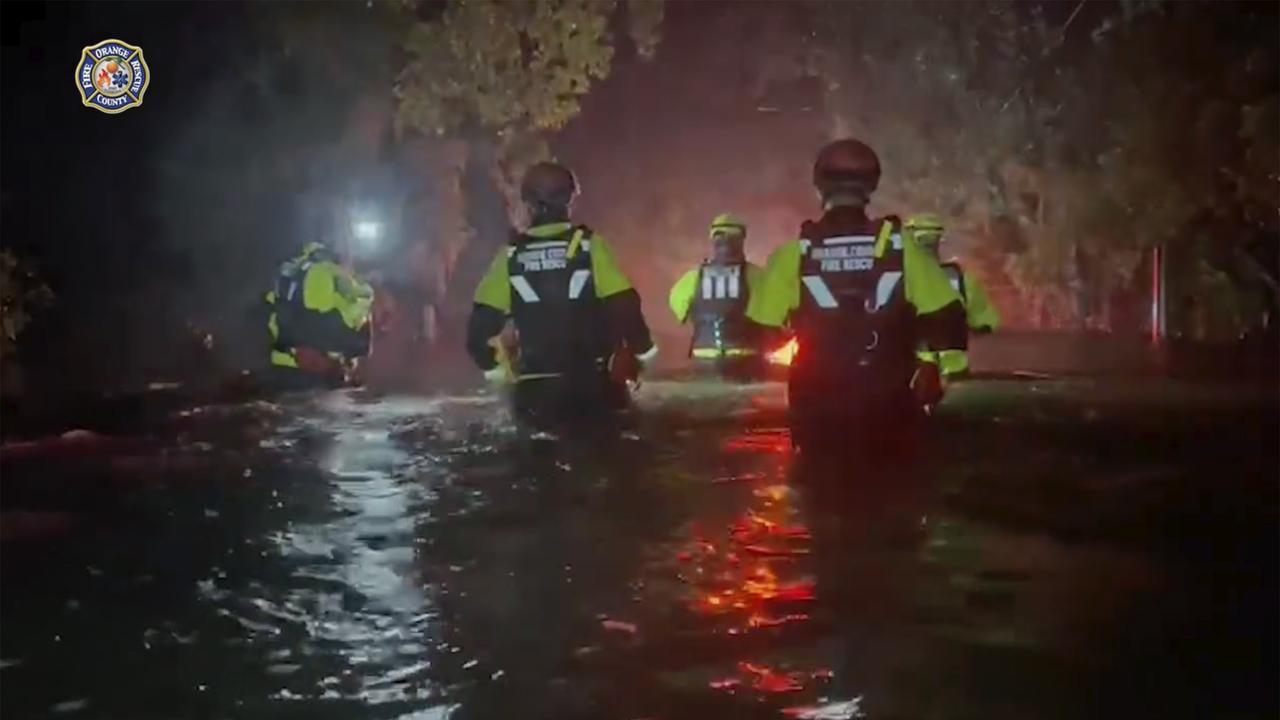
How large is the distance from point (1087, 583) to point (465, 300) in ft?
5.27

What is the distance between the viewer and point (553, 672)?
3.37 m

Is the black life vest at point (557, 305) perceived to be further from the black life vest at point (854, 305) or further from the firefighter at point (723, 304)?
the black life vest at point (854, 305)

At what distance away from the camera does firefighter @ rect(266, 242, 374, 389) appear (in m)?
4.24

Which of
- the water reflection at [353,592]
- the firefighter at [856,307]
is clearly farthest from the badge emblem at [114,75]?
the firefighter at [856,307]

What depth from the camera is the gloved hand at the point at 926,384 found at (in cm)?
391

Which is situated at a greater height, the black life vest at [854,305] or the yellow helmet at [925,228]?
the yellow helmet at [925,228]

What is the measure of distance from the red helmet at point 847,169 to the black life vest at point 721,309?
282mm

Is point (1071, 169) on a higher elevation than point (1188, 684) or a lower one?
higher

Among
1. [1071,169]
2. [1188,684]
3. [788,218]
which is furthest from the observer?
[1071,169]

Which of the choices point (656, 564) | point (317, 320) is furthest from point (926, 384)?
point (317, 320)

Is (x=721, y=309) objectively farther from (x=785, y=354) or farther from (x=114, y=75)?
(x=114, y=75)

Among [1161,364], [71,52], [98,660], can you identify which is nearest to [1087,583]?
[1161,364]

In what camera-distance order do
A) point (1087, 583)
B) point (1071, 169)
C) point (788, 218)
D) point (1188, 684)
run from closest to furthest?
1. point (1188, 684)
2. point (1087, 583)
3. point (788, 218)
4. point (1071, 169)

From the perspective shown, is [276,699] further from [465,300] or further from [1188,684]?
[1188,684]
